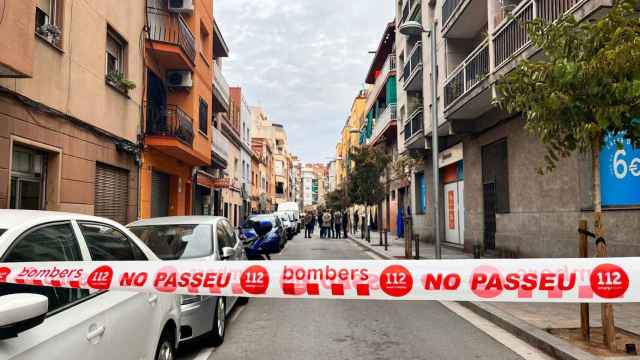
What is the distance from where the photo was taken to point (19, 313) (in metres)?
2.08

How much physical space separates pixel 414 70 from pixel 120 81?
13757 mm

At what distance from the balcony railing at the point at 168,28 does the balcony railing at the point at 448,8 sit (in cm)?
903

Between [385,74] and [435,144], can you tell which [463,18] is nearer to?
[435,144]

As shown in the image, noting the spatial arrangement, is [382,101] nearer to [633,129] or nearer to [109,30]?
[109,30]

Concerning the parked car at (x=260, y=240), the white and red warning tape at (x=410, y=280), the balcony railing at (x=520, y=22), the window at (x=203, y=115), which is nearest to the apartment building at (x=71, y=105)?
the parked car at (x=260, y=240)

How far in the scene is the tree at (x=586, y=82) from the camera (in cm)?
517

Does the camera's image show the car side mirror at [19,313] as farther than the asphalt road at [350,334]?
No

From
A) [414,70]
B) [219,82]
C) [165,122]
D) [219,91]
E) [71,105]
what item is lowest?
[71,105]

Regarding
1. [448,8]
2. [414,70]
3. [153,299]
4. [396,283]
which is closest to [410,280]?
[396,283]

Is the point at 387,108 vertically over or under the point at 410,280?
over

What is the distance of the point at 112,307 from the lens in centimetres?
314

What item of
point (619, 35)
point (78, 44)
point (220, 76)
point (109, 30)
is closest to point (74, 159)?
point (78, 44)

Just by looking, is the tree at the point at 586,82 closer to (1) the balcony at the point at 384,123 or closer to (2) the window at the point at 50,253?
(2) the window at the point at 50,253

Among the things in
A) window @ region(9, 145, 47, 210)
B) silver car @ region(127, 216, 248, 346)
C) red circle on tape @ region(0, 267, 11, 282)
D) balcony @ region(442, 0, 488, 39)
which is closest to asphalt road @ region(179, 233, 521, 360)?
silver car @ region(127, 216, 248, 346)
